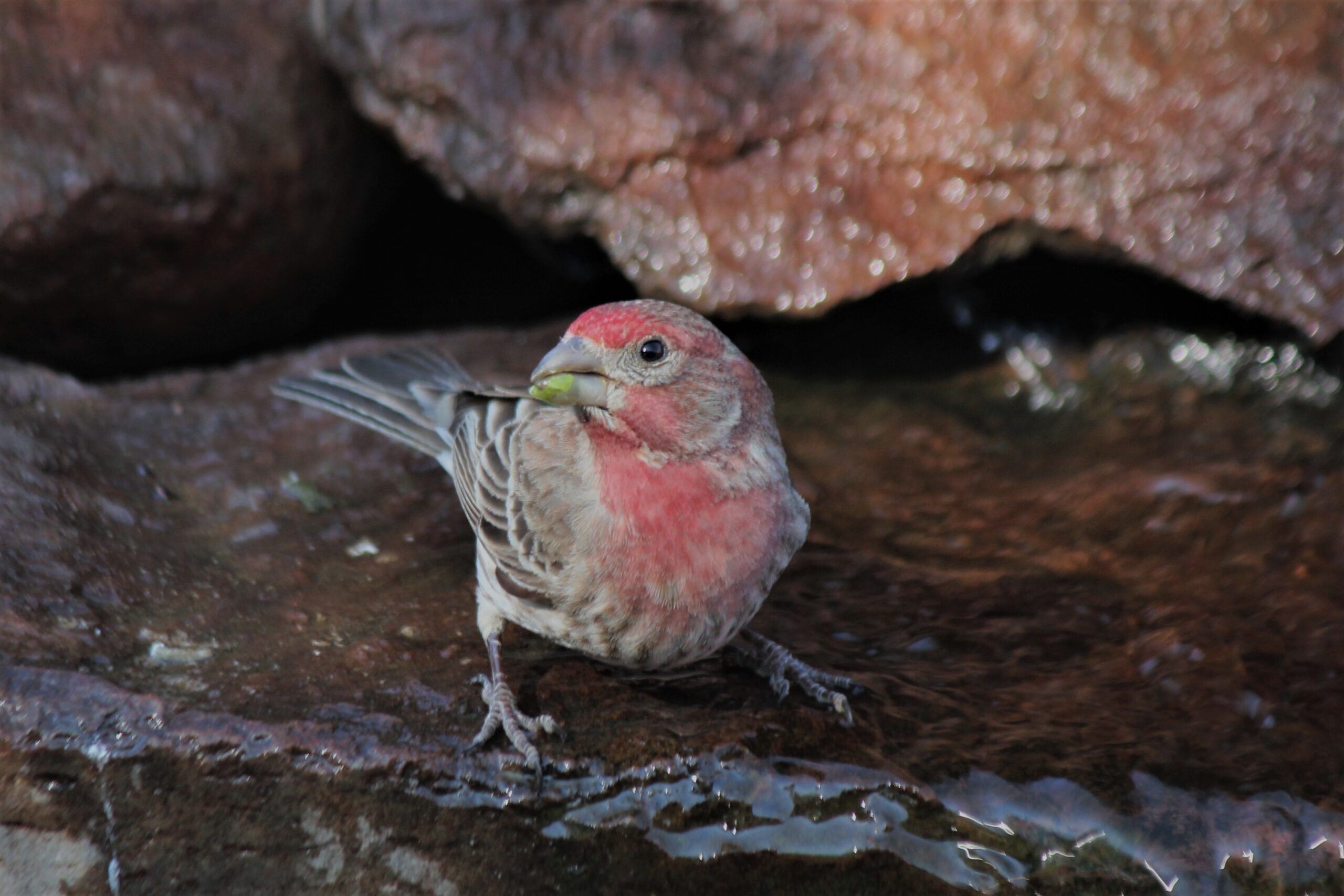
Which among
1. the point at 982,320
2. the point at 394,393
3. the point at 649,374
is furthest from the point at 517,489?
the point at 982,320

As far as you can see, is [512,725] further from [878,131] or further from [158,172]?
[878,131]

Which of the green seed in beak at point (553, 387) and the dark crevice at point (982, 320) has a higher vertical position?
the dark crevice at point (982, 320)

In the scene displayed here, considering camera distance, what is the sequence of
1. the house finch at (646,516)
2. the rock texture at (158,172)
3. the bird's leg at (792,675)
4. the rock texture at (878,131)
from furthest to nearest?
the rock texture at (878,131), the rock texture at (158,172), the bird's leg at (792,675), the house finch at (646,516)

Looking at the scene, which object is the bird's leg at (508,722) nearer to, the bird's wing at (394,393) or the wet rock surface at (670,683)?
the wet rock surface at (670,683)

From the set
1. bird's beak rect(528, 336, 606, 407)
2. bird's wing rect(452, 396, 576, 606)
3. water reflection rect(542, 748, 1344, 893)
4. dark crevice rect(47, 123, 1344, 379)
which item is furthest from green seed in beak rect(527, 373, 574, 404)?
dark crevice rect(47, 123, 1344, 379)

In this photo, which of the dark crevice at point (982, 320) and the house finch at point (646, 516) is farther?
the dark crevice at point (982, 320)

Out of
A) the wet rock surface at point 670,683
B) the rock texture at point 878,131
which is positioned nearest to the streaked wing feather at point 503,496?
the wet rock surface at point 670,683
